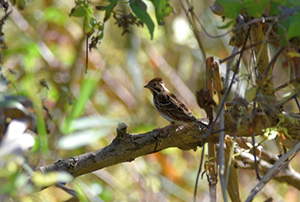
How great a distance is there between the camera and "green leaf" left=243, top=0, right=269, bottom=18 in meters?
1.76

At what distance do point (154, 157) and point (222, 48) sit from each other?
116 cm

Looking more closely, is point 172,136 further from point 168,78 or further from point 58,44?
point 58,44

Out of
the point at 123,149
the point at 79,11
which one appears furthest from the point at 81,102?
the point at 79,11

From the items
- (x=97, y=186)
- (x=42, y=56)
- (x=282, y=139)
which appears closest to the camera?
(x=282, y=139)

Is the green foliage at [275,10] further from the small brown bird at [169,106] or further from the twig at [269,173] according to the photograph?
the small brown bird at [169,106]

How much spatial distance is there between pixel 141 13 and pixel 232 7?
0.48m

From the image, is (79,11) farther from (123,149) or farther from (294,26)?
(294,26)

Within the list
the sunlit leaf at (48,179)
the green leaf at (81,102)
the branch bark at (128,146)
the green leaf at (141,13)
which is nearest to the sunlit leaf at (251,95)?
the branch bark at (128,146)

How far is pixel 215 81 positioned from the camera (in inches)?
94.9

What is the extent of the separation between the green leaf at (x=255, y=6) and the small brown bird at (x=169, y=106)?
1155mm

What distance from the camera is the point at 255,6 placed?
1.76 meters

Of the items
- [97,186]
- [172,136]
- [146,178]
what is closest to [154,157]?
[146,178]

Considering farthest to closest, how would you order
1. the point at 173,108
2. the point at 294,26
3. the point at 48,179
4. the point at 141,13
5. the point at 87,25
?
the point at 173,108 < the point at 87,25 < the point at 141,13 < the point at 48,179 < the point at 294,26

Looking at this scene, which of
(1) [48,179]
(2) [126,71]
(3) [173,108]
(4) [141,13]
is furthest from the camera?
(2) [126,71]
